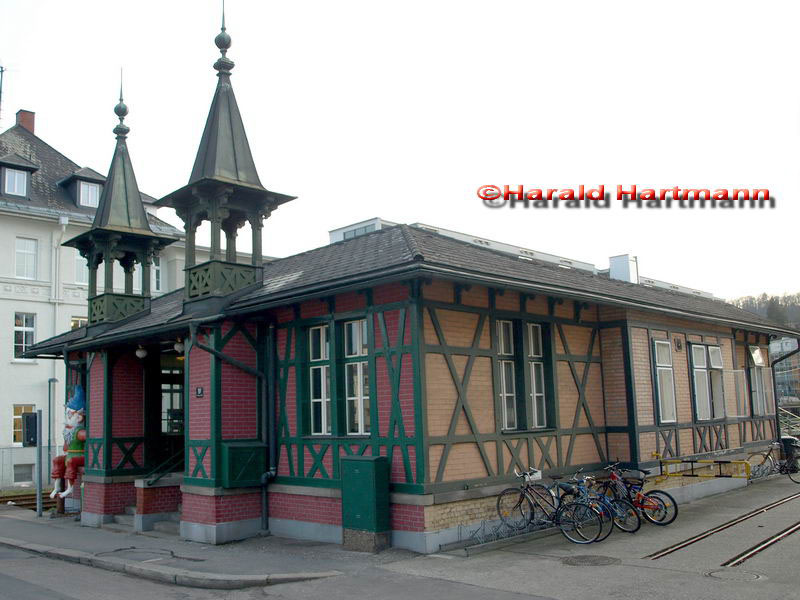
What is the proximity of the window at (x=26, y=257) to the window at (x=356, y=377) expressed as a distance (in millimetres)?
23276

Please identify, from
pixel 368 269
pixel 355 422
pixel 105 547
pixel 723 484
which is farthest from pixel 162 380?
pixel 723 484

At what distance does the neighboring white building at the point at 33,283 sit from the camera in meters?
29.6

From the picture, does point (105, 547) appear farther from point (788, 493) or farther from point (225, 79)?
point (788, 493)

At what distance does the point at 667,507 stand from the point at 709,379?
21.8 ft

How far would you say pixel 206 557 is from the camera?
39.0 ft

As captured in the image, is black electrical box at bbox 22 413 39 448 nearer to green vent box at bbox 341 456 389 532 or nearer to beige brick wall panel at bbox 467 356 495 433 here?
green vent box at bbox 341 456 389 532

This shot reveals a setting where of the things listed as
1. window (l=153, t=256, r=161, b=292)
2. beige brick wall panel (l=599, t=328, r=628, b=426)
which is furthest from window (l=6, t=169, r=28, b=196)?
beige brick wall panel (l=599, t=328, r=628, b=426)

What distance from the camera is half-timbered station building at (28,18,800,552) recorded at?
37.5 ft

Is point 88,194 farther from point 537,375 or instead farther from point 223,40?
point 537,375

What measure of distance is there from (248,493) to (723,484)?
10.3 metres

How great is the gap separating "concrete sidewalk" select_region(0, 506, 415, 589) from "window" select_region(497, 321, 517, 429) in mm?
3223

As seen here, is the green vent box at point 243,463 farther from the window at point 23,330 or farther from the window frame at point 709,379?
the window at point 23,330

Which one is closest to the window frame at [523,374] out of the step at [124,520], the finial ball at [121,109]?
the step at [124,520]

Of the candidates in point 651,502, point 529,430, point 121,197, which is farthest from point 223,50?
point 651,502
